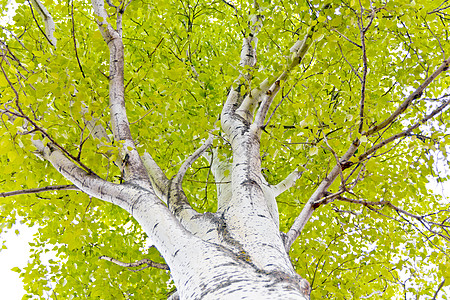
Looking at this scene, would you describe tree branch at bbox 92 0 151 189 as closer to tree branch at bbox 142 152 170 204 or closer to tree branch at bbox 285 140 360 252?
tree branch at bbox 142 152 170 204

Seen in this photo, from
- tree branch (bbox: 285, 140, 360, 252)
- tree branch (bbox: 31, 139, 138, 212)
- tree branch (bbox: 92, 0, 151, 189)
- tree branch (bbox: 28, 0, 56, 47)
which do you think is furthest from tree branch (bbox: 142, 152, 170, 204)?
tree branch (bbox: 28, 0, 56, 47)

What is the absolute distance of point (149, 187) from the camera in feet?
7.71

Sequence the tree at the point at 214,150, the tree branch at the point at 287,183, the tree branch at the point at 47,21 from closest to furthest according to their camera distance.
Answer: the tree at the point at 214,150 → the tree branch at the point at 47,21 → the tree branch at the point at 287,183

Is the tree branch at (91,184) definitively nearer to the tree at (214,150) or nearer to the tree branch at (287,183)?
the tree at (214,150)

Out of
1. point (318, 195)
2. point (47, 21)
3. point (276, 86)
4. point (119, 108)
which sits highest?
point (47, 21)

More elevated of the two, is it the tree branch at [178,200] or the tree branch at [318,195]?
the tree branch at [178,200]

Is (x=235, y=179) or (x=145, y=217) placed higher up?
(x=235, y=179)

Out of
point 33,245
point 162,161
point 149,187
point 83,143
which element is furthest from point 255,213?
point 33,245

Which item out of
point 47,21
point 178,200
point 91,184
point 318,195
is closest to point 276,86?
point 318,195

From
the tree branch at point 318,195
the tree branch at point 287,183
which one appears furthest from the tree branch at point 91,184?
the tree branch at point 287,183

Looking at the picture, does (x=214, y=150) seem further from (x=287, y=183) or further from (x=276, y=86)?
(x=276, y=86)

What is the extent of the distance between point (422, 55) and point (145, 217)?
11.6ft

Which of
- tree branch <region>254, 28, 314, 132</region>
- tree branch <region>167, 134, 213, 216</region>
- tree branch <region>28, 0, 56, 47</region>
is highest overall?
tree branch <region>28, 0, 56, 47</region>

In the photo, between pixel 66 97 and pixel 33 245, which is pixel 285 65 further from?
Answer: pixel 33 245
